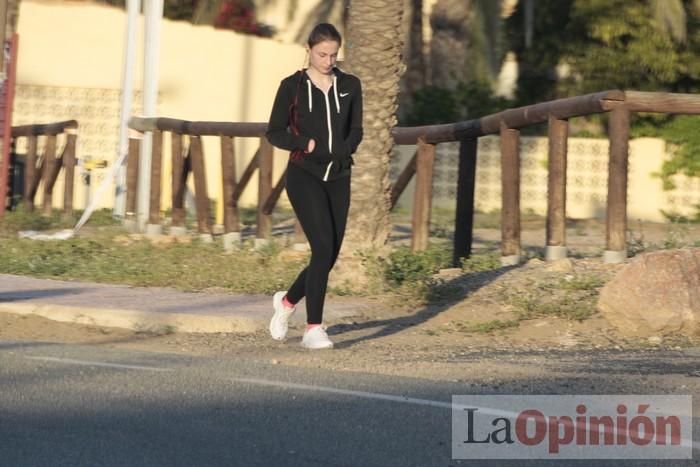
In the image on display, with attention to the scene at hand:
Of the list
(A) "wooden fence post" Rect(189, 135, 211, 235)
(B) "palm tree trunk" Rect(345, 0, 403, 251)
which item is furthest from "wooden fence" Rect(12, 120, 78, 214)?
(B) "palm tree trunk" Rect(345, 0, 403, 251)

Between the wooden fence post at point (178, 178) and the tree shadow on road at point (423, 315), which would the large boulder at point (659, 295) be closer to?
the tree shadow on road at point (423, 315)

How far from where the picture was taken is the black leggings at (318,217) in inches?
361

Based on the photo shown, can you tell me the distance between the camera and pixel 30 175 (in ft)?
75.2

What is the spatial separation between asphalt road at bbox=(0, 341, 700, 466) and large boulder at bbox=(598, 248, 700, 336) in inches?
55.0

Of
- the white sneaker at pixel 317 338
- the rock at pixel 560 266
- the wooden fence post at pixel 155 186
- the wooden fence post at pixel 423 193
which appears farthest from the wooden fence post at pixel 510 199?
the wooden fence post at pixel 155 186

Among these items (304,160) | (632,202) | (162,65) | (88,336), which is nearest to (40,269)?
(88,336)

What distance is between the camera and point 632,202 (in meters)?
27.6

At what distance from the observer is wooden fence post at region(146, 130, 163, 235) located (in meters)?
17.7

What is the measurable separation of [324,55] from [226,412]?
274 centimetres

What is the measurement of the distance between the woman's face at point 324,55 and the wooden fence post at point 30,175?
45.5 feet

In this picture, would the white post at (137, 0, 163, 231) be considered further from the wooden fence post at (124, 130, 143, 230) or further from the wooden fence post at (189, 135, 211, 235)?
the wooden fence post at (189, 135, 211, 235)

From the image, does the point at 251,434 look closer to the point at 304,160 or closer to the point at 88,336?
the point at 304,160

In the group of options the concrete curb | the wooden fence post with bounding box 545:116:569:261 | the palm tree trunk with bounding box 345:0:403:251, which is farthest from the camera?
the palm tree trunk with bounding box 345:0:403:251

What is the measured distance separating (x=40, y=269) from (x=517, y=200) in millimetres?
4533
